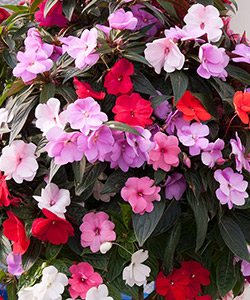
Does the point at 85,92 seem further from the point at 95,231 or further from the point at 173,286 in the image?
the point at 173,286

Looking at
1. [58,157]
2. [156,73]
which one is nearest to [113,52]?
[156,73]

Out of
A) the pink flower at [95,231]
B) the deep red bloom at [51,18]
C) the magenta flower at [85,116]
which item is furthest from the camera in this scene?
the deep red bloom at [51,18]

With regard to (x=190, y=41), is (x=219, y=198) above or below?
below

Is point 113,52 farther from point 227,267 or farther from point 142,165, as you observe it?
point 227,267

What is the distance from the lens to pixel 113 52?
0.96 meters

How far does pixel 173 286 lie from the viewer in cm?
104

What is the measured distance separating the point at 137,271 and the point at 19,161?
1.06 ft

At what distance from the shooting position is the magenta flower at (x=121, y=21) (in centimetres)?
95

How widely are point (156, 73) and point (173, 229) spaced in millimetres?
340

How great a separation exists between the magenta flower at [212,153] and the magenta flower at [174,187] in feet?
0.21

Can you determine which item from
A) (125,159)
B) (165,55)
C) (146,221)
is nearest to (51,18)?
(165,55)

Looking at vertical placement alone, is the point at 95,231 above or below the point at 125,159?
below

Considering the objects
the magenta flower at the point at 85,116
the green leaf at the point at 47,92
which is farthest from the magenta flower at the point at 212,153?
the green leaf at the point at 47,92

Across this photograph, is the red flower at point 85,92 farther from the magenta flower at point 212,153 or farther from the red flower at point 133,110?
the magenta flower at point 212,153
